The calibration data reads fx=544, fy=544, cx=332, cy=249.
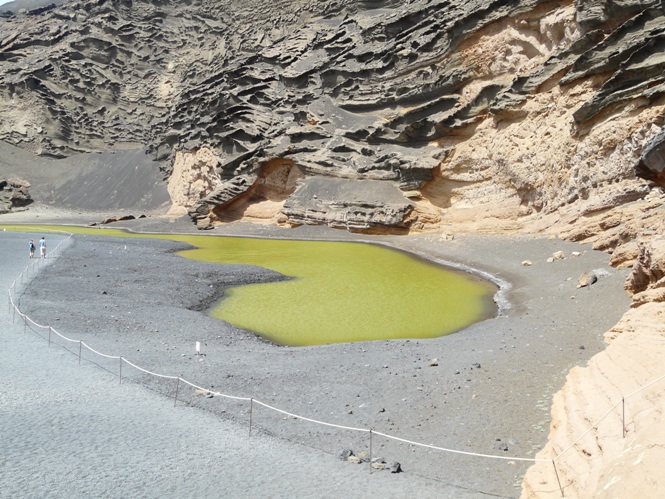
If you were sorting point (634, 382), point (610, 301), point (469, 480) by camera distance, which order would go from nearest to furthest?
point (634, 382) → point (469, 480) → point (610, 301)

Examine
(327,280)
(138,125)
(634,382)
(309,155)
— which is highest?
(138,125)

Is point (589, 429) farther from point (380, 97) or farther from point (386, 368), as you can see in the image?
point (380, 97)

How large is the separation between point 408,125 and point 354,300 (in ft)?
91.3

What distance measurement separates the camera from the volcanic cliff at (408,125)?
39.3 feet

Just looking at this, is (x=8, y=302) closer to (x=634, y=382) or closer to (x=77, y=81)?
(x=634, y=382)

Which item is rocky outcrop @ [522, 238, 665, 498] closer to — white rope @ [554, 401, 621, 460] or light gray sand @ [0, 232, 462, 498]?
white rope @ [554, 401, 621, 460]

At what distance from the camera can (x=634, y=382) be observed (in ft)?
23.6

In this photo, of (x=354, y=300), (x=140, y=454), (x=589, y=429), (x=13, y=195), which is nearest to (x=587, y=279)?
(x=354, y=300)

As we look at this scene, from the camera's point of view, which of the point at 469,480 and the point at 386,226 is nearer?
the point at 469,480

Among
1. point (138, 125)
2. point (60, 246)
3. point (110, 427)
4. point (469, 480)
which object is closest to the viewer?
point (469, 480)

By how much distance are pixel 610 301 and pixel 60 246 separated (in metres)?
33.9

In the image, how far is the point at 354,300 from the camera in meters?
23.2

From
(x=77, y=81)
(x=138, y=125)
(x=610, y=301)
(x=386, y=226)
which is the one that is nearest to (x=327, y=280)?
(x=610, y=301)

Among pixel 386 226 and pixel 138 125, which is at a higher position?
pixel 138 125
